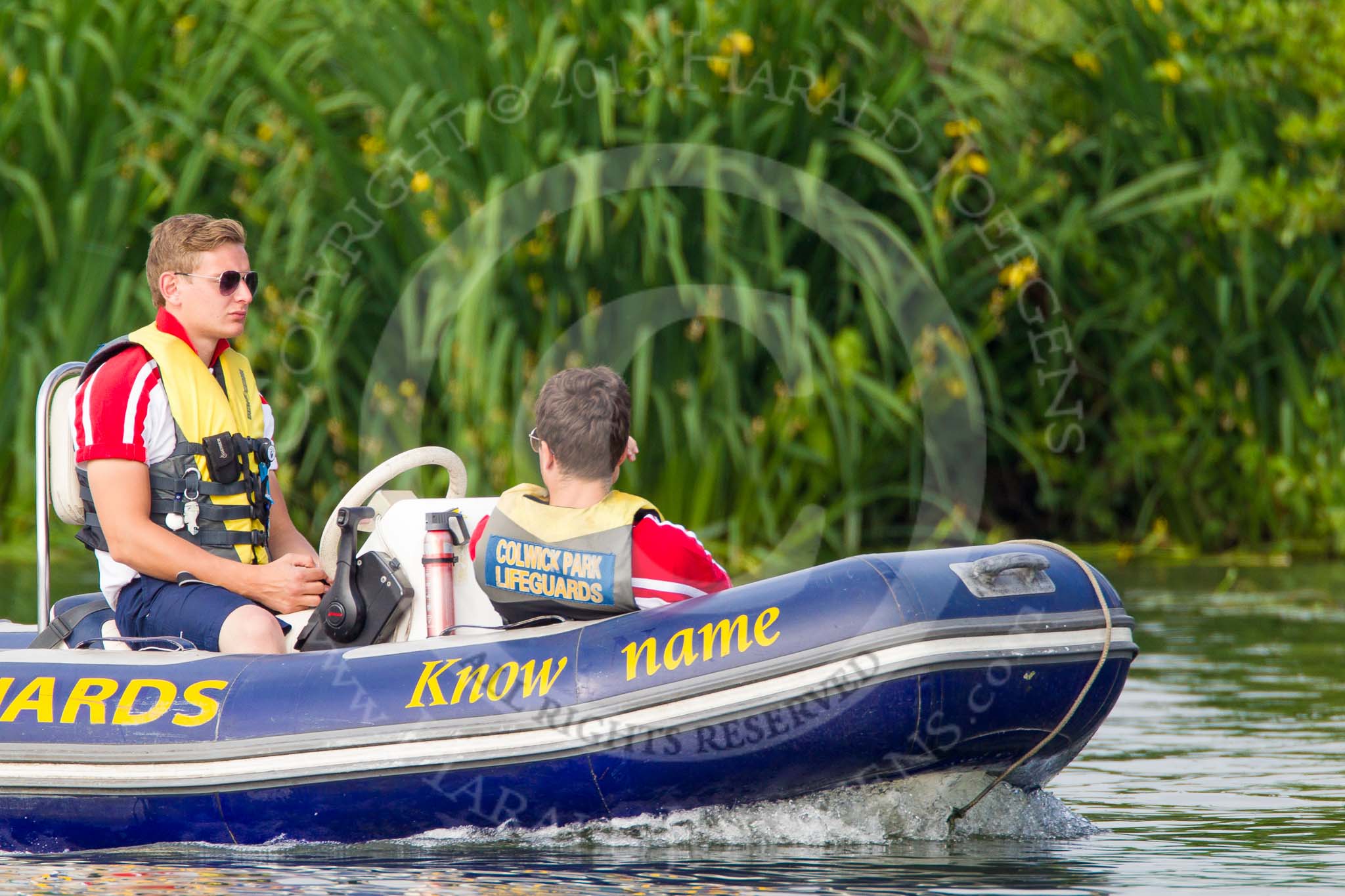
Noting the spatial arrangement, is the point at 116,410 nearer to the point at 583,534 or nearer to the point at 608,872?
the point at 583,534

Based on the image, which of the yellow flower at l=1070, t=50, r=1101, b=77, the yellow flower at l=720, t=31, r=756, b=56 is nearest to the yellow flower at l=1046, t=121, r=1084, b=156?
the yellow flower at l=1070, t=50, r=1101, b=77

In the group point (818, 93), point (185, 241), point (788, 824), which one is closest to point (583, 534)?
point (788, 824)

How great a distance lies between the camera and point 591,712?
165 inches

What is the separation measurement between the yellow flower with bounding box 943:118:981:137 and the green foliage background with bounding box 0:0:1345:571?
23mm

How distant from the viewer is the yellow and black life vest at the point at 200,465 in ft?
14.6

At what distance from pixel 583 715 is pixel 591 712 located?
0.07 ft

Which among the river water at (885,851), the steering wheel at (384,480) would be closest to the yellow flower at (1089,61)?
the river water at (885,851)

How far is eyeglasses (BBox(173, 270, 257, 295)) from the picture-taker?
4.49 m

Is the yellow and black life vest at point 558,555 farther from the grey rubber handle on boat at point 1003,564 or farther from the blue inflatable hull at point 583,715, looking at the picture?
the grey rubber handle on boat at point 1003,564

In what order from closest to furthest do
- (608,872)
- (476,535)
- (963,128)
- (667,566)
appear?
(608,872) < (667,566) < (476,535) < (963,128)

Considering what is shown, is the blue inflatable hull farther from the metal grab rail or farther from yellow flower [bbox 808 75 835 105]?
yellow flower [bbox 808 75 835 105]

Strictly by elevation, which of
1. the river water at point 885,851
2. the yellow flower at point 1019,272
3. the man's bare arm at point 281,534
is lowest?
the river water at point 885,851

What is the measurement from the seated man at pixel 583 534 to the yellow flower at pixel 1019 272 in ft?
16.8

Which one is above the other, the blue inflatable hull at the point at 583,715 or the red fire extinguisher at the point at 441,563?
the red fire extinguisher at the point at 441,563
